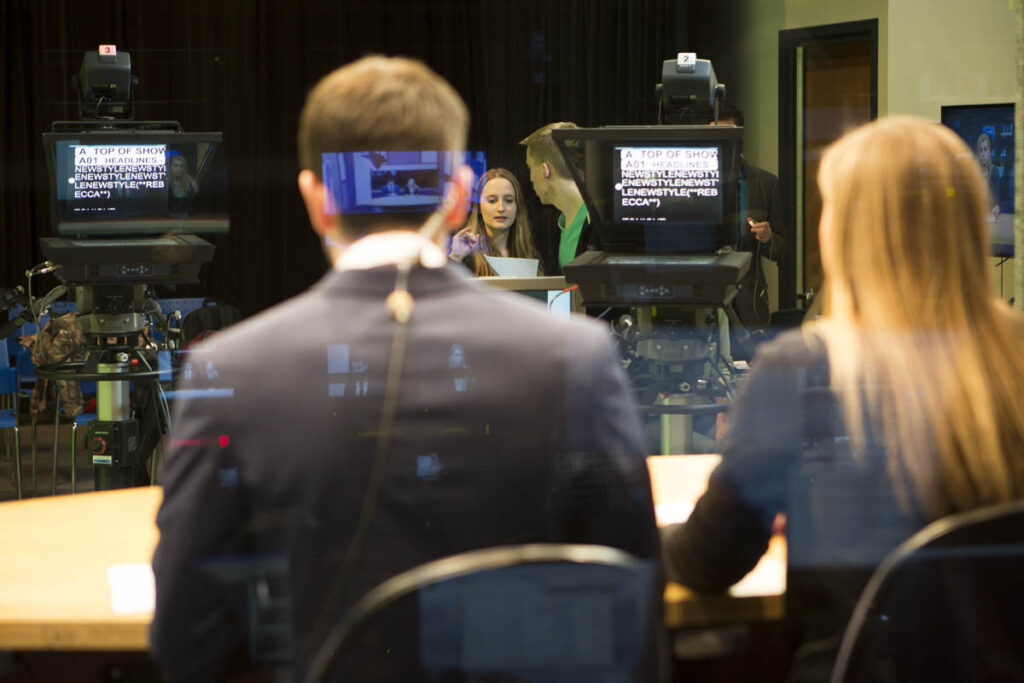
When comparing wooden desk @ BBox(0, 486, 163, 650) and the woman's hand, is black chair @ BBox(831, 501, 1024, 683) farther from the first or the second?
the woman's hand

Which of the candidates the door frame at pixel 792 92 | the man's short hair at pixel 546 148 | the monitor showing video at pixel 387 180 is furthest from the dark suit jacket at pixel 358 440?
the door frame at pixel 792 92

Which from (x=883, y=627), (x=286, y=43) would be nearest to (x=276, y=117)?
(x=286, y=43)

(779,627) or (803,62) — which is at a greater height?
(803,62)

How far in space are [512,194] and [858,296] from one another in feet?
4.29

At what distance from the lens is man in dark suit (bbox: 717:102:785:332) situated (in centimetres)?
222

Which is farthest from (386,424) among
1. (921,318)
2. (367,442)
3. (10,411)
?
(10,411)

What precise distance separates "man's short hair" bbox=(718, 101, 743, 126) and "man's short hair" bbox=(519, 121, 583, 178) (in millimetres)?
320

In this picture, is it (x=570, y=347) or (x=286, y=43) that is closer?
(x=570, y=347)

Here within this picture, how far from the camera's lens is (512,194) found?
241 centimetres

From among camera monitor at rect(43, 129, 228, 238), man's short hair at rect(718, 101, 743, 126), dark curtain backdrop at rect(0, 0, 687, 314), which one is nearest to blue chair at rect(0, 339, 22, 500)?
dark curtain backdrop at rect(0, 0, 687, 314)

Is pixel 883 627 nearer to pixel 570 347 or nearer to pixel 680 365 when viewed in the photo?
pixel 570 347

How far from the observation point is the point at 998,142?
6.20ft

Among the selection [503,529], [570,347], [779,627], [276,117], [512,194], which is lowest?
[779,627]

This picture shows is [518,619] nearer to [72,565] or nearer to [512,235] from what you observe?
[72,565]
